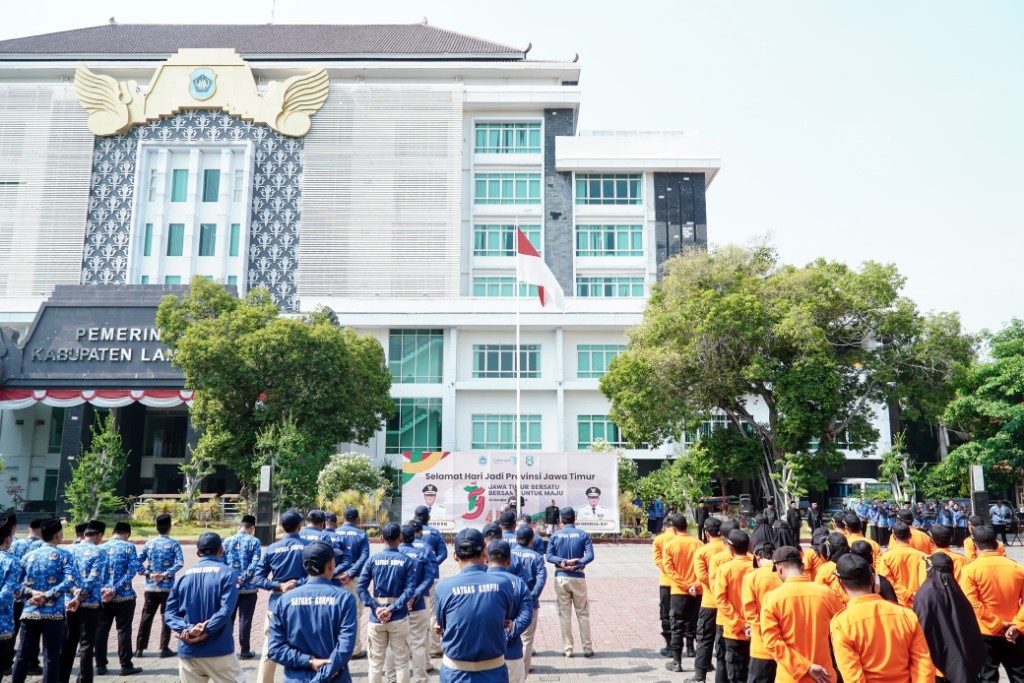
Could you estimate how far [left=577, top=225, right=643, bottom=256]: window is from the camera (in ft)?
149

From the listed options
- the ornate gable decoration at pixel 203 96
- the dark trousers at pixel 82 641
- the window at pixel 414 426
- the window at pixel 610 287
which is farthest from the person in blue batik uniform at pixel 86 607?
the ornate gable decoration at pixel 203 96

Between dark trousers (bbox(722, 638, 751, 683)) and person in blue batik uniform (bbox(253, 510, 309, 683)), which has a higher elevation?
person in blue batik uniform (bbox(253, 510, 309, 683))

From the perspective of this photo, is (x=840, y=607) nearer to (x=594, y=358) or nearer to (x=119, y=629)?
(x=119, y=629)

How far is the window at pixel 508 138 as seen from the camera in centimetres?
4688

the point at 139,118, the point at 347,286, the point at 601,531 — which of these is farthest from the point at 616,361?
the point at 139,118

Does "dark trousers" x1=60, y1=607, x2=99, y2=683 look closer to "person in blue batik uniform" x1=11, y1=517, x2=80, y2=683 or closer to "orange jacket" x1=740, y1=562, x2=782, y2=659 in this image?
"person in blue batik uniform" x1=11, y1=517, x2=80, y2=683

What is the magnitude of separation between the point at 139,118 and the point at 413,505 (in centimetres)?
3459

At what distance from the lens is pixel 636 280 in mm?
45438

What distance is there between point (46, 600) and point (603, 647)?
6.76 meters

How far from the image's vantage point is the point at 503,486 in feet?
79.6

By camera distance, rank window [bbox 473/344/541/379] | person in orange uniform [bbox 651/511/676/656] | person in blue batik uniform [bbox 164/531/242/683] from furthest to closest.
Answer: window [bbox 473/344/541/379]
person in orange uniform [bbox 651/511/676/656]
person in blue batik uniform [bbox 164/531/242/683]

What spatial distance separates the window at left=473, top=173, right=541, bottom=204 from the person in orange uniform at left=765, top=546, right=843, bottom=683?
42034 mm

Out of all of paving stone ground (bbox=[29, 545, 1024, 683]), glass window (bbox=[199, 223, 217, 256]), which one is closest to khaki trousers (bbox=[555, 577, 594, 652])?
paving stone ground (bbox=[29, 545, 1024, 683])

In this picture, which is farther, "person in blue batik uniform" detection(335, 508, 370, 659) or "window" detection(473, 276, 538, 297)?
"window" detection(473, 276, 538, 297)
